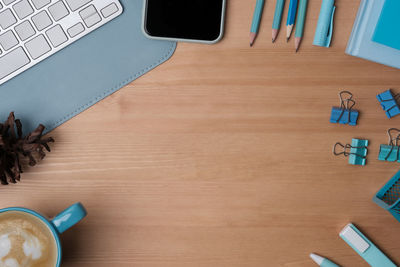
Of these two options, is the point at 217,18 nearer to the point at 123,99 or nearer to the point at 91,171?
the point at 123,99

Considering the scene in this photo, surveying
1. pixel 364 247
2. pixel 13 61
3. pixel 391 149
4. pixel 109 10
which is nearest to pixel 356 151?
pixel 391 149

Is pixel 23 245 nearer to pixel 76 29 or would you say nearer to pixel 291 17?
pixel 76 29

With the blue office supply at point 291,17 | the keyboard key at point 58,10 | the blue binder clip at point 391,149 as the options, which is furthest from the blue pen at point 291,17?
the keyboard key at point 58,10

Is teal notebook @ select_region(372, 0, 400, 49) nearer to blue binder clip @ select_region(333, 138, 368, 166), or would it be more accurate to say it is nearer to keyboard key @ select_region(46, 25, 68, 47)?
blue binder clip @ select_region(333, 138, 368, 166)

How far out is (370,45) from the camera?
0.53 metres

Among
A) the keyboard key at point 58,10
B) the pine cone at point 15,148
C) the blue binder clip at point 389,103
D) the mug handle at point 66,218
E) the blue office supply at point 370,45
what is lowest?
the mug handle at point 66,218

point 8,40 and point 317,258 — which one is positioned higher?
point 8,40

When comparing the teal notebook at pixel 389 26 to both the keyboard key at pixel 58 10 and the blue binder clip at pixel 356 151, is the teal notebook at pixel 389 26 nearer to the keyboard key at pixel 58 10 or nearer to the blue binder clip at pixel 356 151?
the blue binder clip at pixel 356 151

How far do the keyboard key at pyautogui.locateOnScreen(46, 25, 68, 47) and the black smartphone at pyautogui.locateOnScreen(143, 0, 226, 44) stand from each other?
0.13 meters

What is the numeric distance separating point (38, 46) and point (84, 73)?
0.08 metres

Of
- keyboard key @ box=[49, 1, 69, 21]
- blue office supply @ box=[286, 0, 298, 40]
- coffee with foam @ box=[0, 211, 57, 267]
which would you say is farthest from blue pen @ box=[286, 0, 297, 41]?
coffee with foam @ box=[0, 211, 57, 267]

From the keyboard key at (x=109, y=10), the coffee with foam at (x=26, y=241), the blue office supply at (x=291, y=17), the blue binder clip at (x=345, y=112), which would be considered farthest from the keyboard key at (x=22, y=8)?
the blue binder clip at (x=345, y=112)

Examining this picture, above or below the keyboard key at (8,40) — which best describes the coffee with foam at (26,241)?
below

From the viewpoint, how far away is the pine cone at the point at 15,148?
51cm
